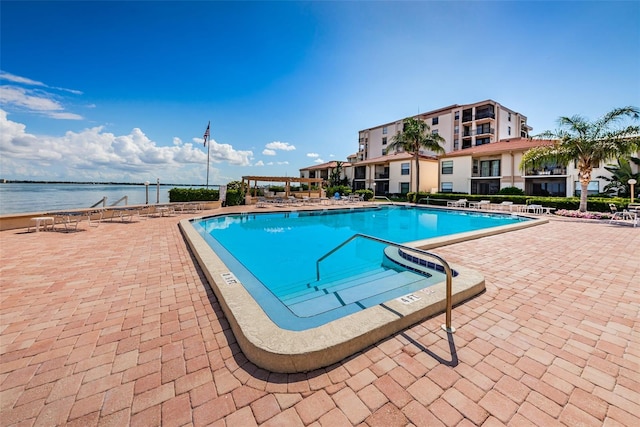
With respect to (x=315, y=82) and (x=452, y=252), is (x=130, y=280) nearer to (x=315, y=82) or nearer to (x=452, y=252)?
(x=452, y=252)

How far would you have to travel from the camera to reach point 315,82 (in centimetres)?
1650

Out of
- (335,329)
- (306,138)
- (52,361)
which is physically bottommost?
(52,361)

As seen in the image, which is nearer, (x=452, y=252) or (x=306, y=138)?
(x=452, y=252)

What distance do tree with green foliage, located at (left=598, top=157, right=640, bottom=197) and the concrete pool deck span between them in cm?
2386

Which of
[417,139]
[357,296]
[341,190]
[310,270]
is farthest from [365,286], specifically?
[341,190]

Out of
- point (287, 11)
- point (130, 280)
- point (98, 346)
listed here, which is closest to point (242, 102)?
point (287, 11)

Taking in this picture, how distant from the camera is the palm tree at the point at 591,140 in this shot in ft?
46.3

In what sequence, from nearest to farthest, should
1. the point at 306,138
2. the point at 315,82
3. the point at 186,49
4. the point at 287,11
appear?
1. the point at 287,11
2. the point at 186,49
3. the point at 315,82
4. the point at 306,138

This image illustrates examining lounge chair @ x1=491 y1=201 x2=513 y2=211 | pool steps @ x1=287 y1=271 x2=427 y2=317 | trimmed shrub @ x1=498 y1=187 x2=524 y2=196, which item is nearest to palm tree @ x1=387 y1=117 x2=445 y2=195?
trimmed shrub @ x1=498 y1=187 x2=524 y2=196

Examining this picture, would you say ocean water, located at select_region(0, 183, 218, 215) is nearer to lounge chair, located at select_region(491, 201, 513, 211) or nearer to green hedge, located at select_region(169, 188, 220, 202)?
green hedge, located at select_region(169, 188, 220, 202)

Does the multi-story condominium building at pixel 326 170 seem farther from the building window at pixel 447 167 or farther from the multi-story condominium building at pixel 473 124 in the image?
the building window at pixel 447 167

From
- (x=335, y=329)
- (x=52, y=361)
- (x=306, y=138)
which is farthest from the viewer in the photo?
(x=306, y=138)

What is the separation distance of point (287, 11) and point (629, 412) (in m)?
13.6

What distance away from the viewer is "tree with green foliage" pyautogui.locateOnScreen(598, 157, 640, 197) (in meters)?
20.0
